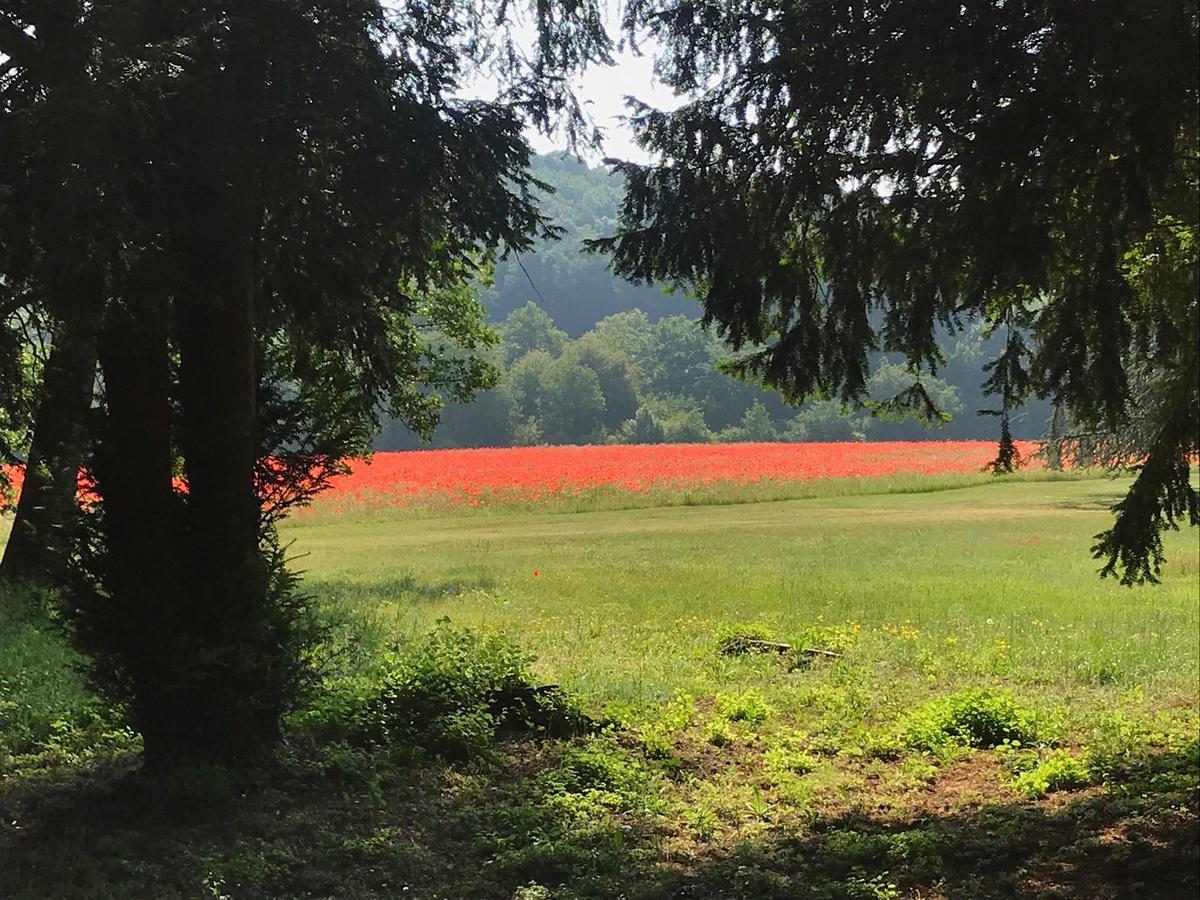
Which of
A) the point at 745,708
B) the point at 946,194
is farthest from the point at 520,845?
the point at 946,194

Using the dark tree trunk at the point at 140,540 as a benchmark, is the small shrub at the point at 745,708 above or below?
below

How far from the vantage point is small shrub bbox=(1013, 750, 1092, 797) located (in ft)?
19.2

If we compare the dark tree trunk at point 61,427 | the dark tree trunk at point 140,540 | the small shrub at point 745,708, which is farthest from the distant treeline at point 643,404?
the dark tree trunk at point 140,540

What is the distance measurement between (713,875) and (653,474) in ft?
92.1

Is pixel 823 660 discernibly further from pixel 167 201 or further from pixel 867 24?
pixel 167 201

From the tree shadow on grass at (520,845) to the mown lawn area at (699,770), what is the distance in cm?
2

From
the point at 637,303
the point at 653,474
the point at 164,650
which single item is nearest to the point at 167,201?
the point at 164,650

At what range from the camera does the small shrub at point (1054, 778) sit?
585cm

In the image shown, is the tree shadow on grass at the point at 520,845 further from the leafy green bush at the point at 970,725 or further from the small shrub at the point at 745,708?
the small shrub at the point at 745,708

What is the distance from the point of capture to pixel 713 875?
16.2 feet

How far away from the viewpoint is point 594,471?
32750 millimetres

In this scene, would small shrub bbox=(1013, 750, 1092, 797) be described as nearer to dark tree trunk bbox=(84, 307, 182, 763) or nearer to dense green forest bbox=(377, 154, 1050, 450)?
dark tree trunk bbox=(84, 307, 182, 763)

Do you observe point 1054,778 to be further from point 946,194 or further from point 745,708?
point 946,194

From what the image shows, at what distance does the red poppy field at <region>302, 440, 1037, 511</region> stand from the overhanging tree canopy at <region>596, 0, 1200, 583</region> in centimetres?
2373
